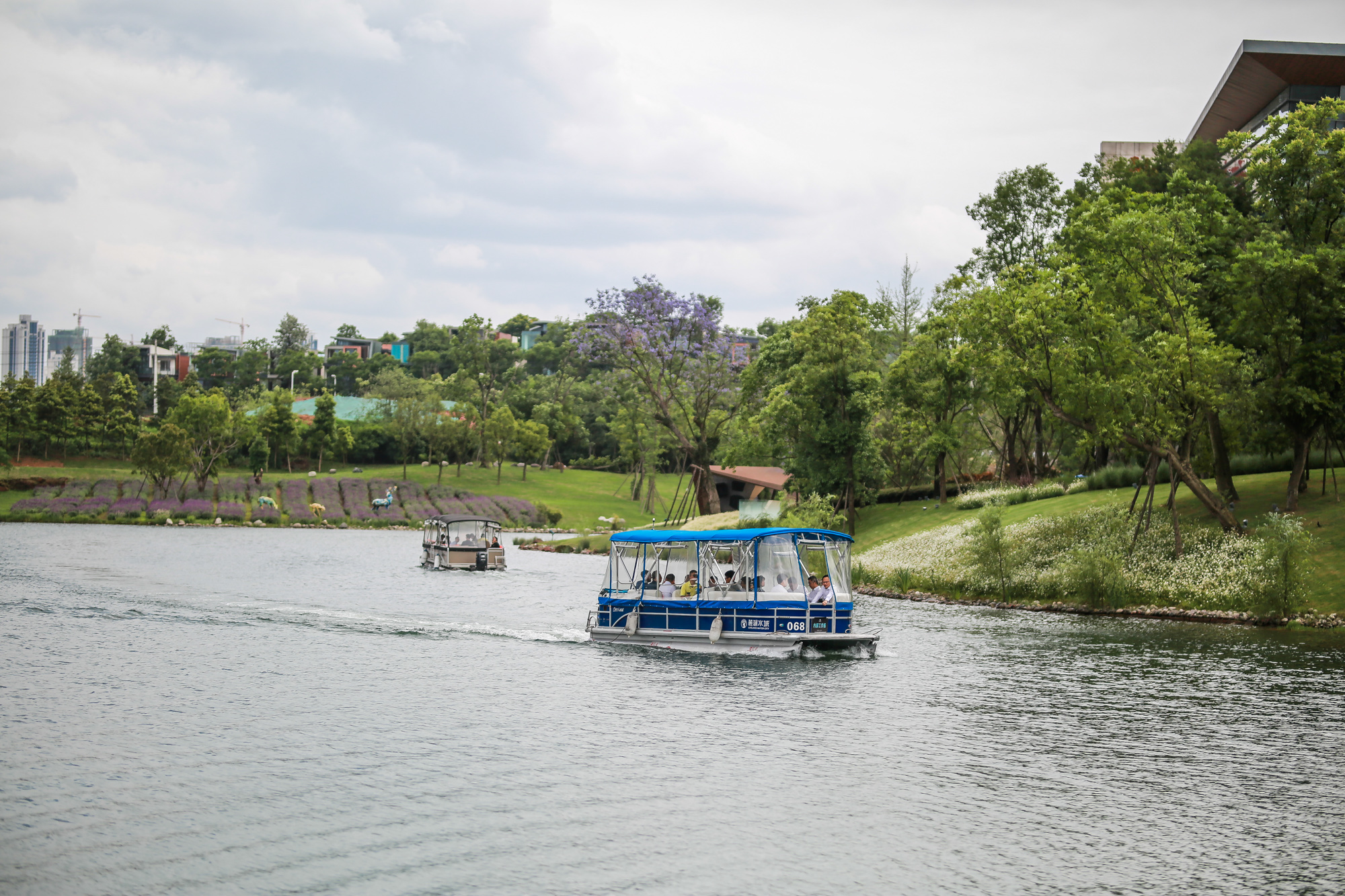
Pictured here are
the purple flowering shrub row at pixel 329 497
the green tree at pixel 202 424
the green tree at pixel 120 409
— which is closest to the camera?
the purple flowering shrub row at pixel 329 497

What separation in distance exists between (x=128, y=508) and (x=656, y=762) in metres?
103

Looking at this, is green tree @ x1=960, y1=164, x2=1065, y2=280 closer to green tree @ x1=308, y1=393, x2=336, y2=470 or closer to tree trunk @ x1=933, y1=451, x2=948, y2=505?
tree trunk @ x1=933, y1=451, x2=948, y2=505

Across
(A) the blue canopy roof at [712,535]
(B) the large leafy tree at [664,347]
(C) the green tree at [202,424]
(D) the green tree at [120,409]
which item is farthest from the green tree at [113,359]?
(A) the blue canopy roof at [712,535]

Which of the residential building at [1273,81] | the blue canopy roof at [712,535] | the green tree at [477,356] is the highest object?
the residential building at [1273,81]

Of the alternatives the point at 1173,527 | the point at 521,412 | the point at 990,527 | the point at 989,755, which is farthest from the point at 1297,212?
the point at 521,412

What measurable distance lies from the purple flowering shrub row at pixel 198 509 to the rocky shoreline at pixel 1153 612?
262 feet

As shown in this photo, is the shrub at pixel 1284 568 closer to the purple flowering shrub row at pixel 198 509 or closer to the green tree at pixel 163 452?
the purple flowering shrub row at pixel 198 509

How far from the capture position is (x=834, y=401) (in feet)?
257

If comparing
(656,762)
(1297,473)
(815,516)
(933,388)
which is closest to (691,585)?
(656,762)

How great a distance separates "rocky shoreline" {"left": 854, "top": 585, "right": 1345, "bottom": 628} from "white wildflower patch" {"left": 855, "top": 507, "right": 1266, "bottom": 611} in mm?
710

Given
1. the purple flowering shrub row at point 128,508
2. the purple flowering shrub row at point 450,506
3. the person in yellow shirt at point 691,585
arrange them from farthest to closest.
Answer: the purple flowering shrub row at point 450,506, the purple flowering shrub row at point 128,508, the person in yellow shirt at point 691,585

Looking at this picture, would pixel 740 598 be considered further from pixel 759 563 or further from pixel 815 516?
pixel 815 516

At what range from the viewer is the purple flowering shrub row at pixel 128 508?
4250 inches

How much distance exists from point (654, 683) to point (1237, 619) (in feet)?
83.8
